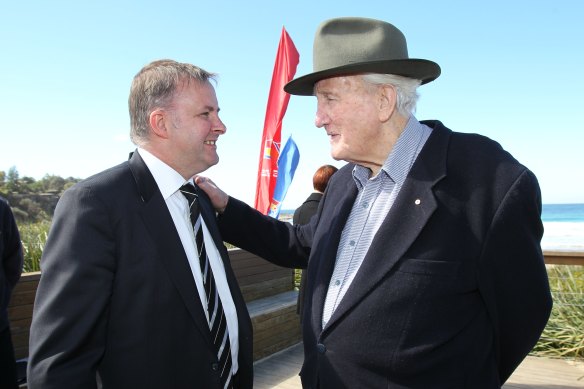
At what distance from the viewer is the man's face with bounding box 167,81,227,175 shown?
1.86 meters

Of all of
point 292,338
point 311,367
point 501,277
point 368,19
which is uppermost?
point 368,19

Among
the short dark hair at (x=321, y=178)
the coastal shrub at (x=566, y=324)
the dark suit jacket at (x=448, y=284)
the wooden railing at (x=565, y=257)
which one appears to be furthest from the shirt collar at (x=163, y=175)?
the coastal shrub at (x=566, y=324)

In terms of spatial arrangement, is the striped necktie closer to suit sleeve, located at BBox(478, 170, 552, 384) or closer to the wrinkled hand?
the wrinkled hand

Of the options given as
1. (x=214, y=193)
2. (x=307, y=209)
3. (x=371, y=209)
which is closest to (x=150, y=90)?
(x=214, y=193)

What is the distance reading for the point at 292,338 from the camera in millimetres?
5254

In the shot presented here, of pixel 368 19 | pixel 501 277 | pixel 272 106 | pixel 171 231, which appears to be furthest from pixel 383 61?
pixel 272 106

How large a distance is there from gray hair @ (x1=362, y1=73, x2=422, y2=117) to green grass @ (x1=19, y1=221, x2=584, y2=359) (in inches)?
156

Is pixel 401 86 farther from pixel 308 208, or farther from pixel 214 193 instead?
pixel 308 208

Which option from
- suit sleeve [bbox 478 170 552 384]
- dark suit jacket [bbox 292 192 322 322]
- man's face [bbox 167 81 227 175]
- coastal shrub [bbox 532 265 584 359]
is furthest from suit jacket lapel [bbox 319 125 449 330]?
coastal shrub [bbox 532 265 584 359]

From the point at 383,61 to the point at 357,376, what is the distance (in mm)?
1126

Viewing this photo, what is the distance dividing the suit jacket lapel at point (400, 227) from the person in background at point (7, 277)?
2320 millimetres

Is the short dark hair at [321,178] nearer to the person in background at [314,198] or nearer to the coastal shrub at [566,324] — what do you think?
the person in background at [314,198]

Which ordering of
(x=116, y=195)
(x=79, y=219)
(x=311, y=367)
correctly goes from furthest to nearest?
(x=311, y=367), (x=116, y=195), (x=79, y=219)

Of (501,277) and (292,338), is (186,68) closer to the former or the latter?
(501,277)
